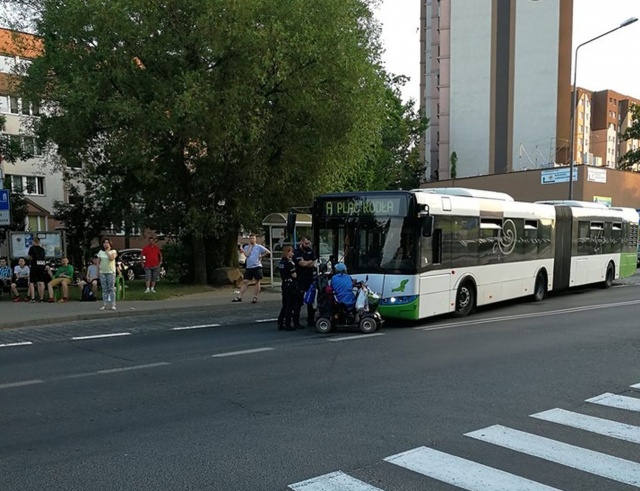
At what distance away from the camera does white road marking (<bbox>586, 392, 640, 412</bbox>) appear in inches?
247

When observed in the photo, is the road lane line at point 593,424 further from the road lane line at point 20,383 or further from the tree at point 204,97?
the tree at point 204,97

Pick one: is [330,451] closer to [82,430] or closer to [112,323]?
[82,430]

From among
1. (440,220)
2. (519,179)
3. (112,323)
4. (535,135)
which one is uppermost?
(535,135)

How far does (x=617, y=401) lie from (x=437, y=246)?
21.0ft

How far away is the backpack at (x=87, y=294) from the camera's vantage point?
16.8m

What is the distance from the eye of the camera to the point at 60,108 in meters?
18.6

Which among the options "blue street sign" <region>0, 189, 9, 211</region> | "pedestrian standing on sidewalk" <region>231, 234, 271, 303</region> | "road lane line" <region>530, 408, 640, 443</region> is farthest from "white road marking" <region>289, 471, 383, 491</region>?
"blue street sign" <region>0, 189, 9, 211</region>

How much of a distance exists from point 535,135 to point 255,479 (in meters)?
50.4

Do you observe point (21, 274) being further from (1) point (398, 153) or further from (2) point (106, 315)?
(1) point (398, 153)

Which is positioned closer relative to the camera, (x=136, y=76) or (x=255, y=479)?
(x=255, y=479)

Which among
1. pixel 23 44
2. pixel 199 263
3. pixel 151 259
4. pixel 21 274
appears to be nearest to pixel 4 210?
pixel 21 274

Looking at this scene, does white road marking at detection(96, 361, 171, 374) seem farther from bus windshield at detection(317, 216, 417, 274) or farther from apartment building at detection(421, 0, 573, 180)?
apartment building at detection(421, 0, 573, 180)

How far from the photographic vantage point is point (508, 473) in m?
4.49

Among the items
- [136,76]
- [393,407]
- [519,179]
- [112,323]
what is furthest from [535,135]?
[393,407]
